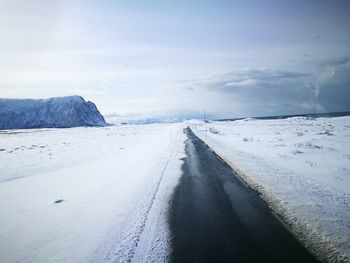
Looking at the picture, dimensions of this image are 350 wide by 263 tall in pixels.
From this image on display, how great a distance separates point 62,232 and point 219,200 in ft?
14.2

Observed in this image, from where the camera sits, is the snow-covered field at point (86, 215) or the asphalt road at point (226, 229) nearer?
the asphalt road at point (226, 229)

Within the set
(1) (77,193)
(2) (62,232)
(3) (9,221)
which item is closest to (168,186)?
(1) (77,193)

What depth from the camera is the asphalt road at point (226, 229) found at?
4.38 metres

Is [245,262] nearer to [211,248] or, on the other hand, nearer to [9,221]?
[211,248]

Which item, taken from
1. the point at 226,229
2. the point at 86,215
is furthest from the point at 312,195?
the point at 86,215

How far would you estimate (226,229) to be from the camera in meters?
5.46

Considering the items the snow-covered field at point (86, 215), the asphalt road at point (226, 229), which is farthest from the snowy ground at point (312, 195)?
the snow-covered field at point (86, 215)

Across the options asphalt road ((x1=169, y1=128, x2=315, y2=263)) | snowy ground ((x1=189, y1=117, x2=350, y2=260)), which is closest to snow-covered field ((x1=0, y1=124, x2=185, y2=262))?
asphalt road ((x1=169, y1=128, x2=315, y2=263))

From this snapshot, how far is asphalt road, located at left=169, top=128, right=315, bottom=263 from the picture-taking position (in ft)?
14.4

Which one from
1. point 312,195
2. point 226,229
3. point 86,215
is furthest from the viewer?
point 312,195

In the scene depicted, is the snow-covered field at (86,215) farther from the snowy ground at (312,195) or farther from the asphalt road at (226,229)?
the snowy ground at (312,195)

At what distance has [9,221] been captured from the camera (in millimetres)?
6723

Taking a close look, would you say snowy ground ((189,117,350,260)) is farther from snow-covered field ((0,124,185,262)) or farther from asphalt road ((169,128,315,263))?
snow-covered field ((0,124,185,262))

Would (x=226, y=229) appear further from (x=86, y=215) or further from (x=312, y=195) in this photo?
(x=86, y=215)
